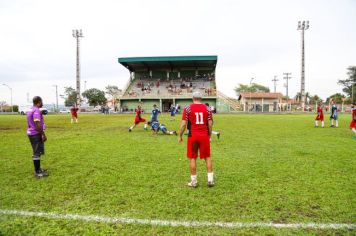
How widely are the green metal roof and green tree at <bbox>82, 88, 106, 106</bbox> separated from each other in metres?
31.2

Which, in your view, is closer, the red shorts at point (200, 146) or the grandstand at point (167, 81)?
the red shorts at point (200, 146)

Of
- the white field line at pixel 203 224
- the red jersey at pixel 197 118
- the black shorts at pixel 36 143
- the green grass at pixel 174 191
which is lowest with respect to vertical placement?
the white field line at pixel 203 224

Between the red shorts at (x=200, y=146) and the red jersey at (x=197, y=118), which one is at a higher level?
the red jersey at (x=197, y=118)

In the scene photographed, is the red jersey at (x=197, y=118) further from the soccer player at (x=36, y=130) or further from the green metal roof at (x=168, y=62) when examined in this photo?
the green metal roof at (x=168, y=62)

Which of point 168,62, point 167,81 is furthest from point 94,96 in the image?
point 168,62

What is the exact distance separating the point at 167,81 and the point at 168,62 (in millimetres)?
5973

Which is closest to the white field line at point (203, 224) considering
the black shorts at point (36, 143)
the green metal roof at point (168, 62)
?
the black shorts at point (36, 143)

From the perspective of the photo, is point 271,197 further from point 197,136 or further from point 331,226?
point 197,136

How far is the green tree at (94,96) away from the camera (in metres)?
86.8

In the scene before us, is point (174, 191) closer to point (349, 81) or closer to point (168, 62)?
point (168, 62)

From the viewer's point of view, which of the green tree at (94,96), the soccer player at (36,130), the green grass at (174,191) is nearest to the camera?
the green grass at (174,191)

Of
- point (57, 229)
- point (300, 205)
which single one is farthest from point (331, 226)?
point (57, 229)

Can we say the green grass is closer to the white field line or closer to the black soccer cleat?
the white field line

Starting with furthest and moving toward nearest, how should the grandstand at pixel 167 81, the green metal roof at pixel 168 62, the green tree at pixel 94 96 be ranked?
the green tree at pixel 94 96
the grandstand at pixel 167 81
the green metal roof at pixel 168 62
